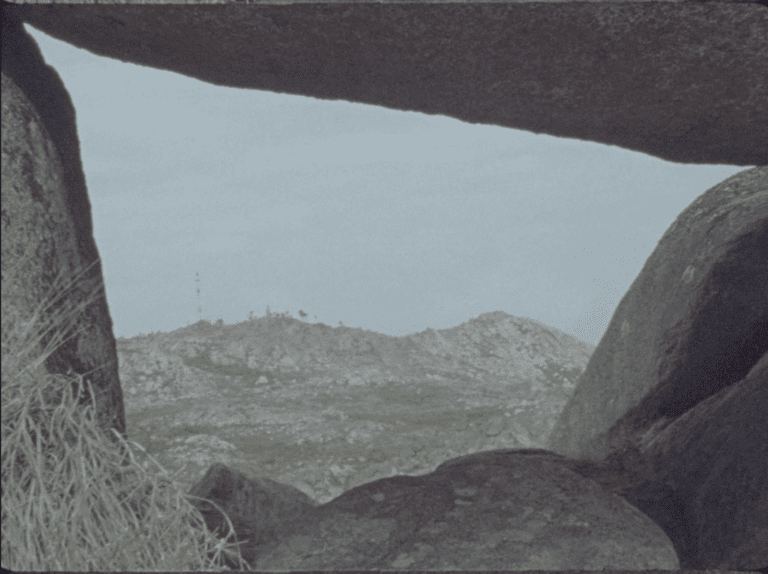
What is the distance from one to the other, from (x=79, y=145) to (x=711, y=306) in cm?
392

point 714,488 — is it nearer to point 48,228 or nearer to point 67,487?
point 67,487

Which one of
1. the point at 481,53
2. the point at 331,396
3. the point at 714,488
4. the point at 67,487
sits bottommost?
the point at 714,488

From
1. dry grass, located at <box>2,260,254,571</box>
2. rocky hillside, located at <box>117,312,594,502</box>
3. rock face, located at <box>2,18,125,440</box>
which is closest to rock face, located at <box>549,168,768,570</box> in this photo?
rocky hillside, located at <box>117,312,594,502</box>

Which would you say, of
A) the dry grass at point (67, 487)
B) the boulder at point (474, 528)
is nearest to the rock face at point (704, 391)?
the boulder at point (474, 528)

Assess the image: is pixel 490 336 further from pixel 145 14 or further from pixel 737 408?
pixel 145 14

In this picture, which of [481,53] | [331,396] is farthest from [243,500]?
[481,53]

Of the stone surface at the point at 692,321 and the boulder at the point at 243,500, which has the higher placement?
the stone surface at the point at 692,321

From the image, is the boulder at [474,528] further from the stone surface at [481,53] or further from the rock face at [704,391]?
the stone surface at [481,53]

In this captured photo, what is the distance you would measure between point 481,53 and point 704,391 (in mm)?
3075

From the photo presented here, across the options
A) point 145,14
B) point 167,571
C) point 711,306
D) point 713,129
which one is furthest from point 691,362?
point 145,14

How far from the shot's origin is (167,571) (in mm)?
2520

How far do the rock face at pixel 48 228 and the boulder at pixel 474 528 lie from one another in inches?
55.0

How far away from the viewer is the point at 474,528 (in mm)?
3902

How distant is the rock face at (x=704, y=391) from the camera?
4.70 meters
